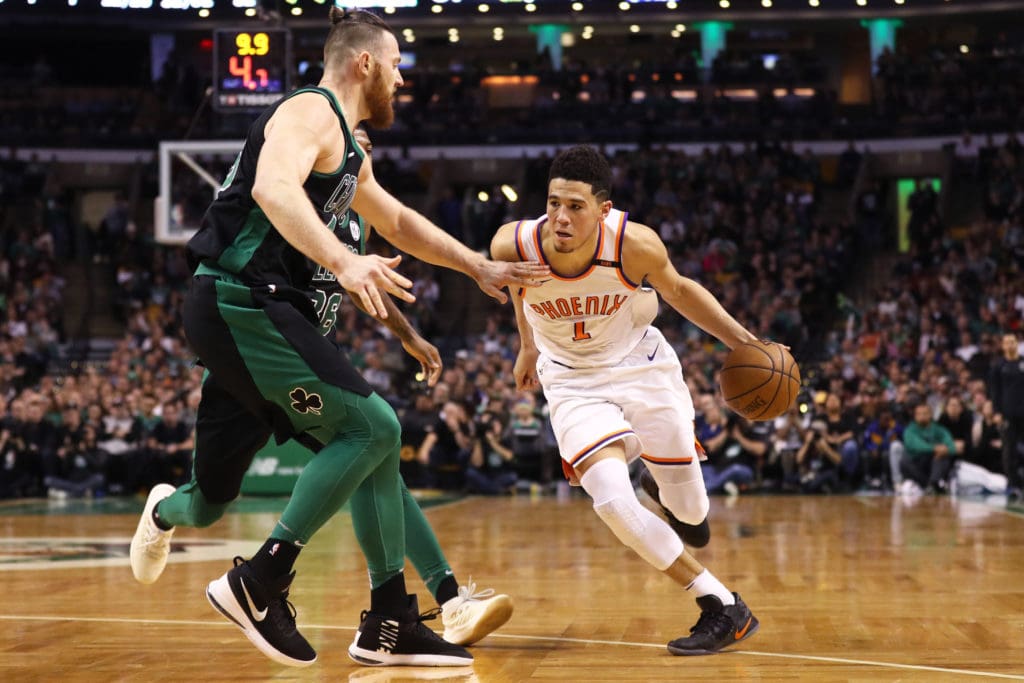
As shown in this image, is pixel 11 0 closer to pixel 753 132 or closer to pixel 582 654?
pixel 753 132

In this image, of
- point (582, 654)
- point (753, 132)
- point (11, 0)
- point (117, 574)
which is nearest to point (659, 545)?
point (582, 654)

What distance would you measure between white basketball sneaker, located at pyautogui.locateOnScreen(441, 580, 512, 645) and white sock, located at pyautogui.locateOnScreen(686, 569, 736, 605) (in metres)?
0.73

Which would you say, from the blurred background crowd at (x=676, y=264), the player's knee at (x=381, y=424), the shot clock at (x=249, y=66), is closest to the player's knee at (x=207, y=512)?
the player's knee at (x=381, y=424)

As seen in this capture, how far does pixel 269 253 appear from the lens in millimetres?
4082

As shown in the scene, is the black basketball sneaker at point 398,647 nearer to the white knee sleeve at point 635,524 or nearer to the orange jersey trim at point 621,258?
the white knee sleeve at point 635,524

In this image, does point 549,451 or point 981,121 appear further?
point 981,121

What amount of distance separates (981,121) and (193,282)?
24.1 metres

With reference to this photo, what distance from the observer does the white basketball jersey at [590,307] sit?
5.27m

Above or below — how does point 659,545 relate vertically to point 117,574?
above

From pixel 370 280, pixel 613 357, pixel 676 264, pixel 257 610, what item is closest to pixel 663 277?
pixel 613 357

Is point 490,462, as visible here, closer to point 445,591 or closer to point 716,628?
point 445,591

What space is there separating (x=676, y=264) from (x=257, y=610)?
18.9 metres

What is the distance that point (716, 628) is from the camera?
4.72m

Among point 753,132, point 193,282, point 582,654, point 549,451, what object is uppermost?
point 753,132
